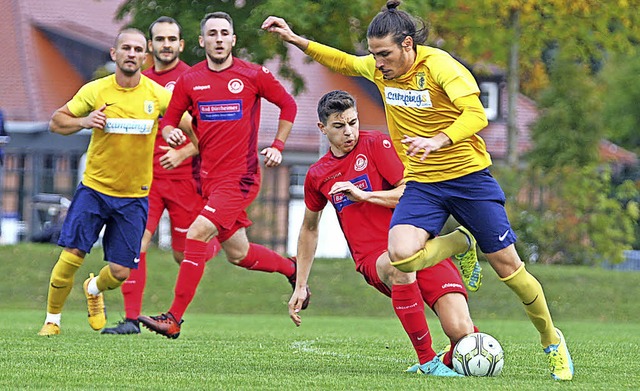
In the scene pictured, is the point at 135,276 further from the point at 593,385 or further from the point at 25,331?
the point at 593,385

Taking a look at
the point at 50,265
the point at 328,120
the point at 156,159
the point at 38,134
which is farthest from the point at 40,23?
the point at 328,120

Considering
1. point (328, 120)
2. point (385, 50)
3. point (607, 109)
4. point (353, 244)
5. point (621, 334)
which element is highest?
point (385, 50)

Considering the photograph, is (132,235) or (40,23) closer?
(132,235)

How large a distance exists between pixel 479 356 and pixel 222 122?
3862 mm

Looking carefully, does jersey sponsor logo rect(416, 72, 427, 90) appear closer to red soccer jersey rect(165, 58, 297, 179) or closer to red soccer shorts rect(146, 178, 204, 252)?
red soccer jersey rect(165, 58, 297, 179)

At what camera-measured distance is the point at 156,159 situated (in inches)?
469

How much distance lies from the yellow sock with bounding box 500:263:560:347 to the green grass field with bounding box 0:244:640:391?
0.26m

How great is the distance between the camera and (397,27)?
743 cm

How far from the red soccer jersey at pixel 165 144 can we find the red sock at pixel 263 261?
1.00 m

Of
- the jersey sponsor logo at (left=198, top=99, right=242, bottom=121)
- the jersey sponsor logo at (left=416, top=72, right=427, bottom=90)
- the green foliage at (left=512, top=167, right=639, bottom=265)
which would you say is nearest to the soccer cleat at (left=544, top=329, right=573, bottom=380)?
the jersey sponsor logo at (left=416, top=72, right=427, bottom=90)

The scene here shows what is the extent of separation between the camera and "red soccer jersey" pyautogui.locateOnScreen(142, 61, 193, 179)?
38.5ft

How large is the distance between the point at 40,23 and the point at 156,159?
25.0 meters

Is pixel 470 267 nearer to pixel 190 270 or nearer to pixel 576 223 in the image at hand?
pixel 190 270

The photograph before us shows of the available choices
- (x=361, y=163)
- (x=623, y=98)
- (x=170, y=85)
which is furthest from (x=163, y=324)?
(x=623, y=98)
